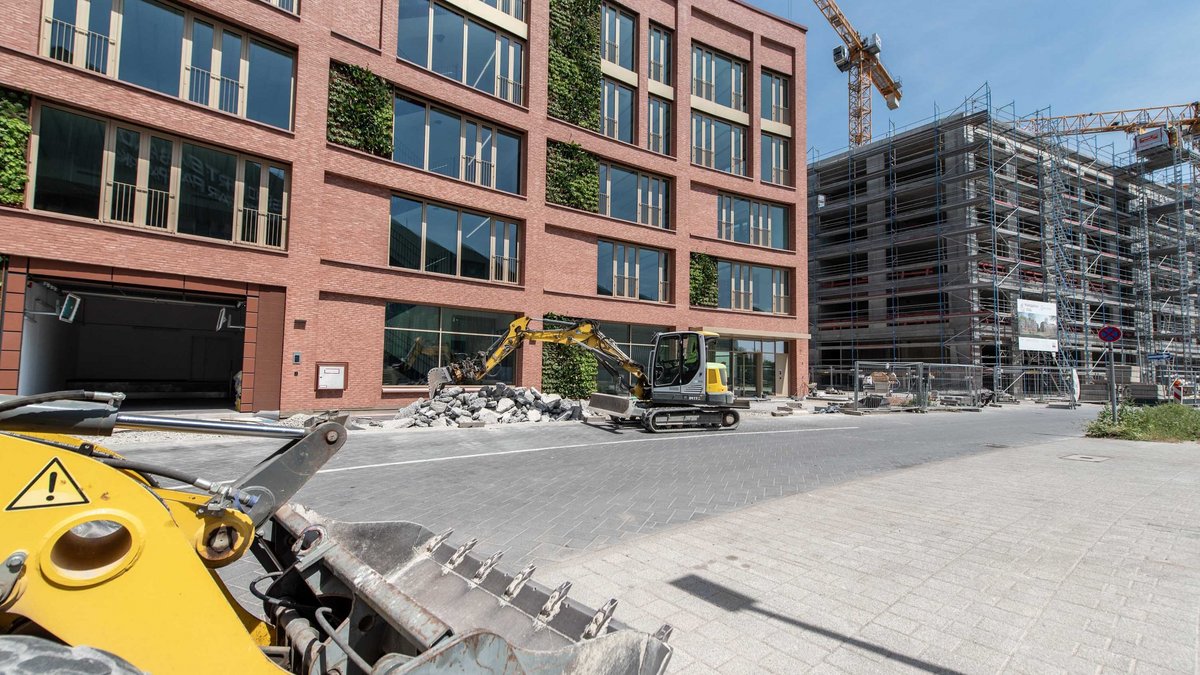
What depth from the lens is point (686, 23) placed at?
28.0m

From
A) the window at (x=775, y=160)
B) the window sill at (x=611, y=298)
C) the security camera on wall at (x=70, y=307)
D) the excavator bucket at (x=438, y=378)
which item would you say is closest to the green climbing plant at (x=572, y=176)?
the window sill at (x=611, y=298)

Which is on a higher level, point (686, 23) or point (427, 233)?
point (686, 23)

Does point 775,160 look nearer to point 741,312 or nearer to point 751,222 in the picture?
point 751,222

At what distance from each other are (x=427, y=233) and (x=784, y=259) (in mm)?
19357

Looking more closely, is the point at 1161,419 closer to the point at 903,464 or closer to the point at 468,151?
the point at 903,464

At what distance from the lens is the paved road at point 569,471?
5.57 meters

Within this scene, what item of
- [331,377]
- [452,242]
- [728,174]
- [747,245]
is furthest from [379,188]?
[747,245]

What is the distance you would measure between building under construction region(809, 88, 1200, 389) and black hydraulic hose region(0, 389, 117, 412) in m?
38.3

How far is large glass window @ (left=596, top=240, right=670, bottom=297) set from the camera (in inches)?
977

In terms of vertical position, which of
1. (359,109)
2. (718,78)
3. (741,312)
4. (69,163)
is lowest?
(741,312)

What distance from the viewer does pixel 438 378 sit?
54.2 ft

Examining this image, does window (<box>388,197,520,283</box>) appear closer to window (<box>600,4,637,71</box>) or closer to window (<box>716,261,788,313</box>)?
window (<box>600,4,637,71</box>)

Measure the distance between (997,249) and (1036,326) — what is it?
637 centimetres

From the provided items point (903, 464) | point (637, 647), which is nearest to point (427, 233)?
point (903, 464)
